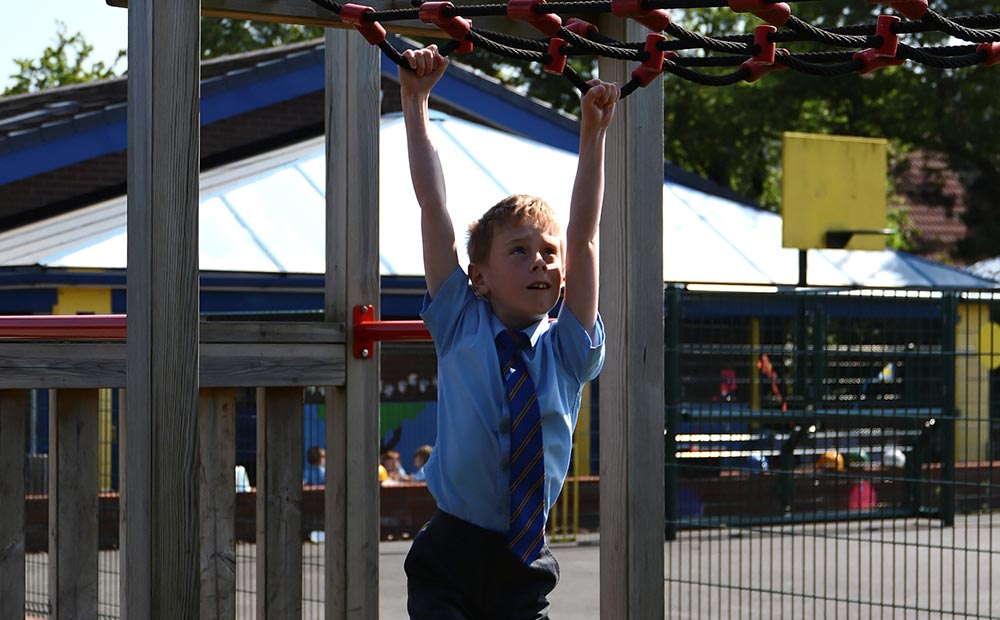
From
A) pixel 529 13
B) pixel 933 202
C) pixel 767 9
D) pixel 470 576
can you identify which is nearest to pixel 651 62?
pixel 529 13

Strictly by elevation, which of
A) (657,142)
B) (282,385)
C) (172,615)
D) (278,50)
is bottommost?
(172,615)

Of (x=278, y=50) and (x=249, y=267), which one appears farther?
(x=278, y=50)

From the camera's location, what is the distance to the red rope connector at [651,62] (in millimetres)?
3426

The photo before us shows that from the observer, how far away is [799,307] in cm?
1098

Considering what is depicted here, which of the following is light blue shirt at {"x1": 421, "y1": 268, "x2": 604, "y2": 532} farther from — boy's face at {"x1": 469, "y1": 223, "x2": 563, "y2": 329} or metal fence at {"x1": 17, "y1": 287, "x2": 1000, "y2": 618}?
metal fence at {"x1": 17, "y1": 287, "x2": 1000, "y2": 618}

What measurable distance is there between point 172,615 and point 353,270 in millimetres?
1676

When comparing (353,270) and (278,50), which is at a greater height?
(278,50)

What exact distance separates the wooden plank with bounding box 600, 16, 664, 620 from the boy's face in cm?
80

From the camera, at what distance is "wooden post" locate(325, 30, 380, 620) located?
4488 millimetres

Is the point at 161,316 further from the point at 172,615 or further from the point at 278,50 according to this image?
the point at 278,50

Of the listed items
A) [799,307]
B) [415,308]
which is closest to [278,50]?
[415,308]

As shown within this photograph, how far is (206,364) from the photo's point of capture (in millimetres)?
4270

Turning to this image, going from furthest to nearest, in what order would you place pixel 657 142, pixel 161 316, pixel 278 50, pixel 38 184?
pixel 278 50
pixel 38 184
pixel 657 142
pixel 161 316

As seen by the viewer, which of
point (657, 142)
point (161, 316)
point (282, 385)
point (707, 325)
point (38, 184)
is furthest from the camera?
point (38, 184)
